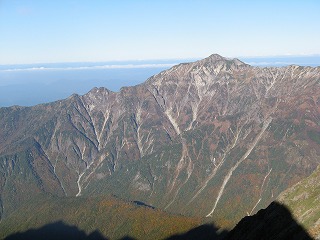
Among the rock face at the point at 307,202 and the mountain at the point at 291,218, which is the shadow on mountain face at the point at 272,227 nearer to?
the mountain at the point at 291,218

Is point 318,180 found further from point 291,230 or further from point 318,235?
point 318,235

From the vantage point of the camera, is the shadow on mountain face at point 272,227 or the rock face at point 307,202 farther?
the shadow on mountain face at point 272,227

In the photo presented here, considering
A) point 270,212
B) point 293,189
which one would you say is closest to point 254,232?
point 270,212

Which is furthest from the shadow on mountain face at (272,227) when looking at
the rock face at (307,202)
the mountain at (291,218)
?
the rock face at (307,202)

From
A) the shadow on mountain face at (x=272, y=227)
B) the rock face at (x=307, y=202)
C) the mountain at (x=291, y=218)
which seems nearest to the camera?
the rock face at (x=307, y=202)

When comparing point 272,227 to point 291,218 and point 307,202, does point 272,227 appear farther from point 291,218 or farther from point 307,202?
point 307,202

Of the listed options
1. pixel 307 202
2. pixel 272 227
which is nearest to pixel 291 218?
pixel 272 227

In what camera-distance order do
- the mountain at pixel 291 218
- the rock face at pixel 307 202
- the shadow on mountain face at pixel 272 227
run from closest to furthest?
1. the rock face at pixel 307 202
2. the mountain at pixel 291 218
3. the shadow on mountain face at pixel 272 227

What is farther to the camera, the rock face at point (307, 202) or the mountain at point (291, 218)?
the mountain at point (291, 218)
